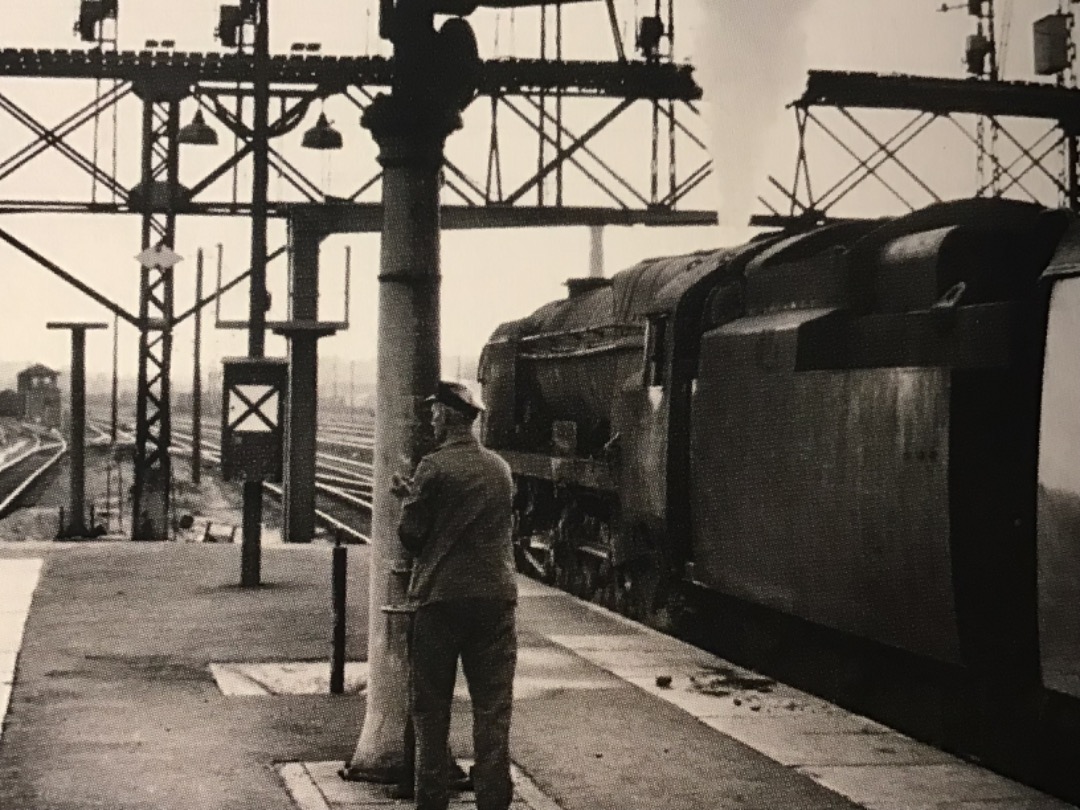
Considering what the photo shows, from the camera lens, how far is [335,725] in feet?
30.2

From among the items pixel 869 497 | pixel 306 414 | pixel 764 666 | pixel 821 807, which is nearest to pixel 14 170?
pixel 306 414

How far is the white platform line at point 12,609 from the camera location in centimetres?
1043

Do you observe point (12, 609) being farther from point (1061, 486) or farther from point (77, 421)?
point (77, 421)

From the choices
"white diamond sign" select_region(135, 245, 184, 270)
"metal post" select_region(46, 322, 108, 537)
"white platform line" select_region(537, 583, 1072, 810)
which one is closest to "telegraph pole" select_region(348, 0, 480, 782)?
"white platform line" select_region(537, 583, 1072, 810)

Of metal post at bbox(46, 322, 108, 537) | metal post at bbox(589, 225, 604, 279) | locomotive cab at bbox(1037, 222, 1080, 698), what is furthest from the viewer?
metal post at bbox(589, 225, 604, 279)

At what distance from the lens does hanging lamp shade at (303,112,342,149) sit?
2162 cm

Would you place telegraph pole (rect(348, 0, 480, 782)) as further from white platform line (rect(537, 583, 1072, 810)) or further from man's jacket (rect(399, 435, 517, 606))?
white platform line (rect(537, 583, 1072, 810))

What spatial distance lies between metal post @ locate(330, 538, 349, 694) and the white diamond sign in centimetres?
1283

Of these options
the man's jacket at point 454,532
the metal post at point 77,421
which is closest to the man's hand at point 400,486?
the man's jacket at point 454,532

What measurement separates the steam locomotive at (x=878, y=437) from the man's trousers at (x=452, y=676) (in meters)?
2.54

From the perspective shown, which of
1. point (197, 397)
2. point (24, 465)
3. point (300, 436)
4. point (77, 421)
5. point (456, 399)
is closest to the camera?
point (456, 399)

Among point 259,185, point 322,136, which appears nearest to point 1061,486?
point 259,185

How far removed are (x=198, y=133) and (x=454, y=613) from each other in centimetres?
1585

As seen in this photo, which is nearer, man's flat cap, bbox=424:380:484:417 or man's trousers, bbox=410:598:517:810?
man's trousers, bbox=410:598:517:810
